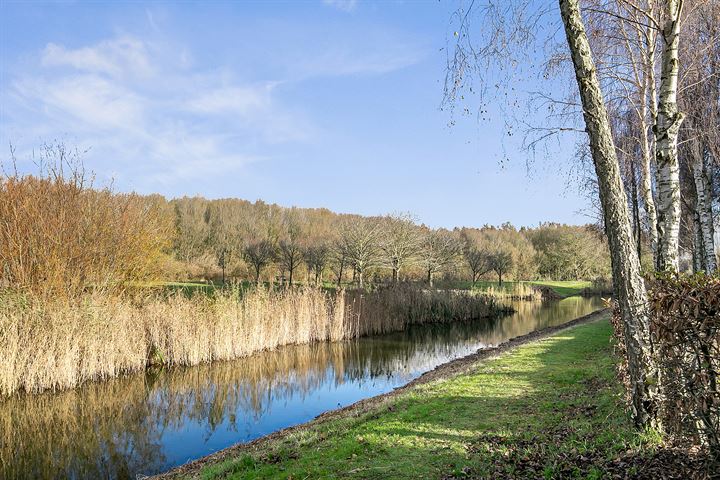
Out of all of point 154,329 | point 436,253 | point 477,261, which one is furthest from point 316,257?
point 154,329

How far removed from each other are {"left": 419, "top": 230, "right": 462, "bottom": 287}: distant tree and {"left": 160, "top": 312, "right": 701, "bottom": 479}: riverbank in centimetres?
2929

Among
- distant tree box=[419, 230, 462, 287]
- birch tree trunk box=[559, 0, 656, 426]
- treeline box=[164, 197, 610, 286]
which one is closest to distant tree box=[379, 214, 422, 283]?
treeline box=[164, 197, 610, 286]

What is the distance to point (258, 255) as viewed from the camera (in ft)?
145

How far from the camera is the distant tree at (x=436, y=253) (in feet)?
129

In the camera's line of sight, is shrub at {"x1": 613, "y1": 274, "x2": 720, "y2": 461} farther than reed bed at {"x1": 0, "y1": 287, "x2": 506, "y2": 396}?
No

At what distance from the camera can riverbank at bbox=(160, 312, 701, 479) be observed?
3.90 m

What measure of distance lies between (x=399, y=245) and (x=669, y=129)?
32121mm

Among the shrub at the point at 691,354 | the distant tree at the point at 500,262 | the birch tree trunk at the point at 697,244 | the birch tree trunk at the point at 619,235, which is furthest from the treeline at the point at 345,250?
the shrub at the point at 691,354

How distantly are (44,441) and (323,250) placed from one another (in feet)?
120

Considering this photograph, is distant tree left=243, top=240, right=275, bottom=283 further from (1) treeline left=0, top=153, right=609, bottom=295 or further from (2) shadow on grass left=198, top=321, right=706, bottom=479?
(2) shadow on grass left=198, top=321, right=706, bottom=479

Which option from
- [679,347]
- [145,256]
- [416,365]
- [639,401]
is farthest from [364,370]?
[679,347]

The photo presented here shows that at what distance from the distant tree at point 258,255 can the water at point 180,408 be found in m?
28.7

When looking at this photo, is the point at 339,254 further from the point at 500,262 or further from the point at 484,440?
the point at 484,440

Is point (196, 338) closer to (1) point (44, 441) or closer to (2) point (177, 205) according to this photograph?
(1) point (44, 441)
